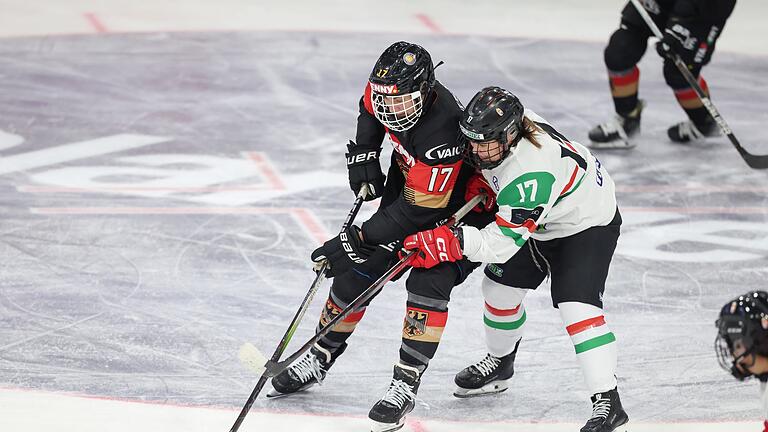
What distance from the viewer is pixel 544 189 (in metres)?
3.54

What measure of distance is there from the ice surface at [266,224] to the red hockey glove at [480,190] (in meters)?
0.71

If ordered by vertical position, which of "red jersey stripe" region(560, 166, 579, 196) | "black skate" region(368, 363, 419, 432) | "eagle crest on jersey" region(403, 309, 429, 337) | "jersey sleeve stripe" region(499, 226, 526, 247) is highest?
"red jersey stripe" region(560, 166, 579, 196)

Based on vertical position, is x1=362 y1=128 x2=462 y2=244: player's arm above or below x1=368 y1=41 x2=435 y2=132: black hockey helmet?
below

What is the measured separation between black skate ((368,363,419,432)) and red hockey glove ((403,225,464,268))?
369 millimetres

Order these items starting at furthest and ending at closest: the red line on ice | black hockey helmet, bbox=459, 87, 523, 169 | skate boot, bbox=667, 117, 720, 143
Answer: the red line on ice → skate boot, bbox=667, 117, 720, 143 → black hockey helmet, bbox=459, 87, 523, 169

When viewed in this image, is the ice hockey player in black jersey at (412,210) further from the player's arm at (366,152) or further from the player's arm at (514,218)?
the player's arm at (514,218)

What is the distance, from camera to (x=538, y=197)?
3535 mm

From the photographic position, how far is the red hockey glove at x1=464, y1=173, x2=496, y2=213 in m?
3.87

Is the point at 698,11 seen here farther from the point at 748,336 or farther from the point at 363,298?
the point at 748,336

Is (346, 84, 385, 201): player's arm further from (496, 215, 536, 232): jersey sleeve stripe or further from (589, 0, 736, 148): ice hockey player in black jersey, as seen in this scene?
(589, 0, 736, 148): ice hockey player in black jersey

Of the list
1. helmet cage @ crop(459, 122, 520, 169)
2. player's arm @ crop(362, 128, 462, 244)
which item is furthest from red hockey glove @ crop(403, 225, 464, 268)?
helmet cage @ crop(459, 122, 520, 169)

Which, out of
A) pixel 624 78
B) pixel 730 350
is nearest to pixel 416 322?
pixel 730 350

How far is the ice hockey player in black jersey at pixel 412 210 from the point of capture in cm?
370

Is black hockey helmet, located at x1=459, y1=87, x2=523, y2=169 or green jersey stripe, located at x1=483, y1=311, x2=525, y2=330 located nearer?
black hockey helmet, located at x1=459, y1=87, x2=523, y2=169
